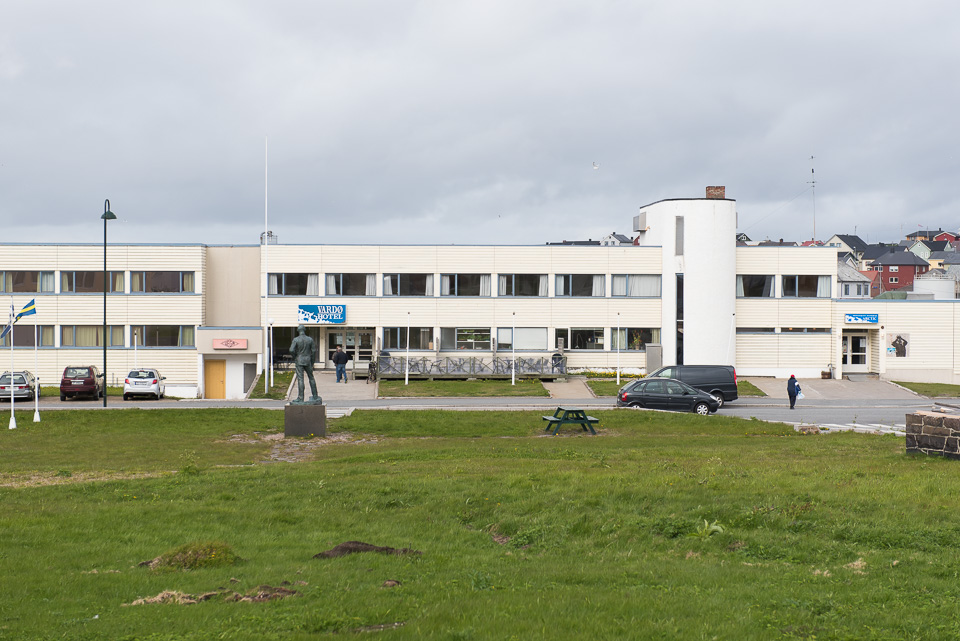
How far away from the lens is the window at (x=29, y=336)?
53406mm

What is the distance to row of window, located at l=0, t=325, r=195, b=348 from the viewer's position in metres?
53.6

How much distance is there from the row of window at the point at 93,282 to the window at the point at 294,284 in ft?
16.7

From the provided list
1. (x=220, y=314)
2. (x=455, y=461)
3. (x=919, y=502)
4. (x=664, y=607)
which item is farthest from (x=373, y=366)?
(x=664, y=607)

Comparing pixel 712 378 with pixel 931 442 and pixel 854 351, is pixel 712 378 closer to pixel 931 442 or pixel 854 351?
pixel 854 351

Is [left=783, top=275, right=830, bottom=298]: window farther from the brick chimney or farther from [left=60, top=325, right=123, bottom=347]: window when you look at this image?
[left=60, top=325, right=123, bottom=347]: window

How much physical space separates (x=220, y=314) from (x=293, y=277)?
5.81 m

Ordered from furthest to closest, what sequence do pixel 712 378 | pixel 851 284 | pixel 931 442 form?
1. pixel 851 284
2. pixel 712 378
3. pixel 931 442

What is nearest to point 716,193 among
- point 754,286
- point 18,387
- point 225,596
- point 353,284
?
point 754,286

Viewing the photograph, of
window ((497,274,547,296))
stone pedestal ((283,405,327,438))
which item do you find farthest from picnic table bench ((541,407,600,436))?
window ((497,274,547,296))

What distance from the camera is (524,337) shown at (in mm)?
54625

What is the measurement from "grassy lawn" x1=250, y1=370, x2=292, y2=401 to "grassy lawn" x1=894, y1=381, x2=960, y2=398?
110ft

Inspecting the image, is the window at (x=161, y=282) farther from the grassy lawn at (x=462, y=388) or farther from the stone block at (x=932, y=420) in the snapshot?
the stone block at (x=932, y=420)

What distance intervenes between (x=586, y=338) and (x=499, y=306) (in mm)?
5878

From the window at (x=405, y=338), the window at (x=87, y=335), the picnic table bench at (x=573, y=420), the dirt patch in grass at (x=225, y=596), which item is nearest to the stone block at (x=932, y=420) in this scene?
the picnic table bench at (x=573, y=420)
